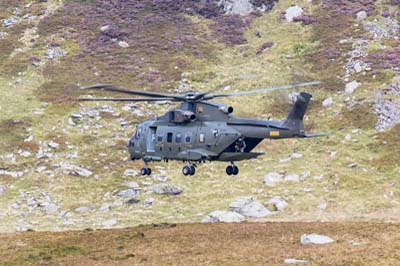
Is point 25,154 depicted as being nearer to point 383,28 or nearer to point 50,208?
point 50,208

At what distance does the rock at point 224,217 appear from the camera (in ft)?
137

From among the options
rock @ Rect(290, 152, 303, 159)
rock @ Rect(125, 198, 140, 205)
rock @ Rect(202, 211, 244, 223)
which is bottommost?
rock @ Rect(125, 198, 140, 205)

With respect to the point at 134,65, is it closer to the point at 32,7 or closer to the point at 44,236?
the point at 32,7

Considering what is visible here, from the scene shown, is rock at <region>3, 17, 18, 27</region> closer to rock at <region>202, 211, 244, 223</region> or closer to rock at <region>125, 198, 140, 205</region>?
rock at <region>125, 198, 140, 205</region>

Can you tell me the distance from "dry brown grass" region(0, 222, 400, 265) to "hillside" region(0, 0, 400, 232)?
3.62 m

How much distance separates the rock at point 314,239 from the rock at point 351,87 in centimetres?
2630

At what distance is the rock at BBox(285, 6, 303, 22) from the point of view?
76.6 metres

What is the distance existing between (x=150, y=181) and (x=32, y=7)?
39.0 m

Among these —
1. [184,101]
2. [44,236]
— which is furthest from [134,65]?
[184,101]

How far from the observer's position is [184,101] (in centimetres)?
3109


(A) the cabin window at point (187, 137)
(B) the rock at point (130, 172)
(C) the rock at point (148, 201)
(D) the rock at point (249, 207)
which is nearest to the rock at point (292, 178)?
(D) the rock at point (249, 207)

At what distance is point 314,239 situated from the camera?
34188 millimetres

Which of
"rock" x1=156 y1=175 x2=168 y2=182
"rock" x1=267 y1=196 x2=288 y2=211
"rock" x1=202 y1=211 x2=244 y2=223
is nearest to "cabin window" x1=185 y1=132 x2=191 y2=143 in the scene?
"rock" x1=202 y1=211 x2=244 y2=223

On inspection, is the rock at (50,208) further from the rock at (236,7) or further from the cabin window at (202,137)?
the rock at (236,7)
